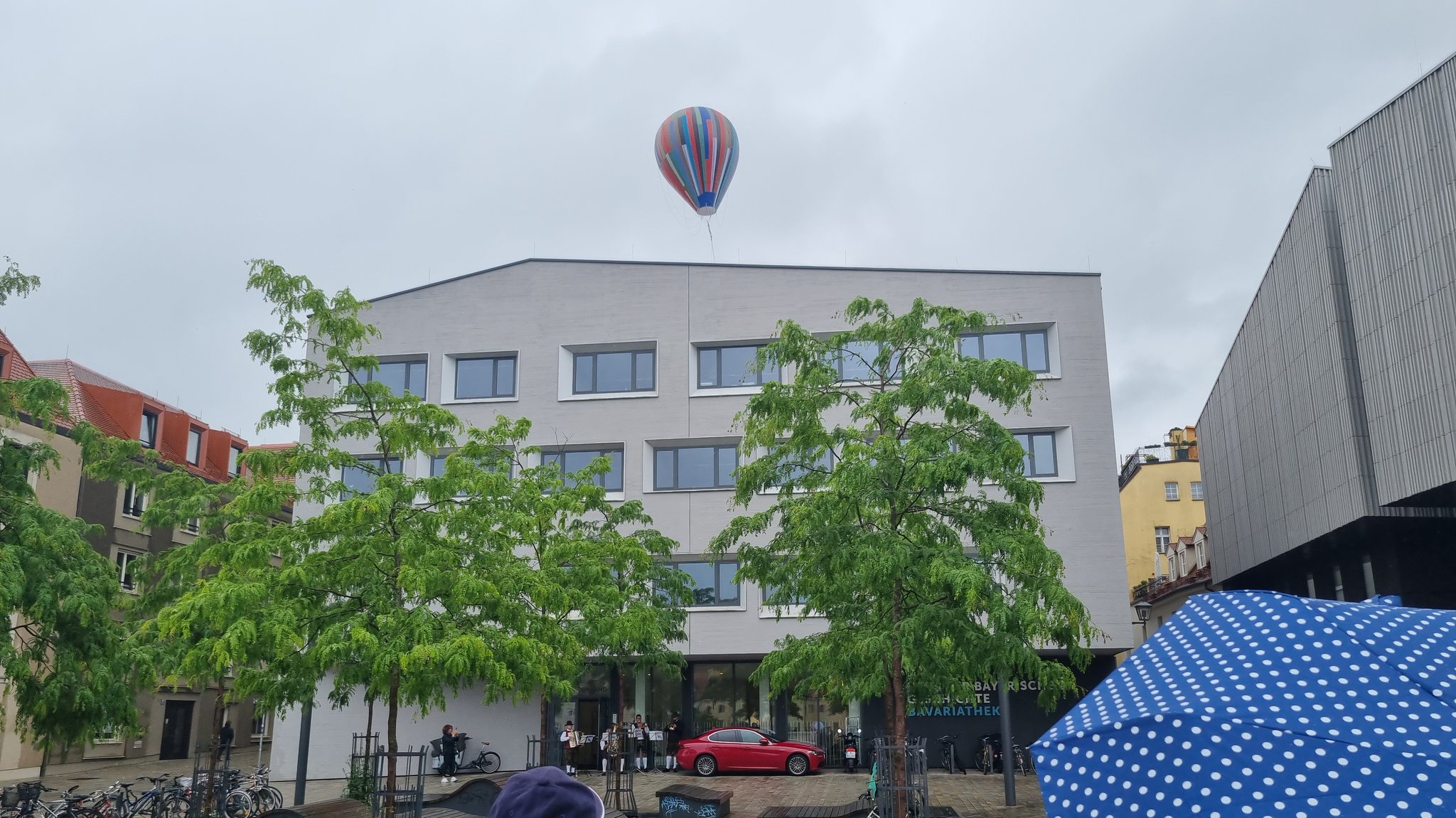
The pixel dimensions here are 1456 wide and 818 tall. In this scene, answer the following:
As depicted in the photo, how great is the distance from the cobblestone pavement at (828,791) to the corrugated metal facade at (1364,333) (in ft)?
36.5

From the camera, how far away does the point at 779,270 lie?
35125 millimetres

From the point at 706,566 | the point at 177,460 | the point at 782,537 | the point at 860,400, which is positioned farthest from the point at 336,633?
the point at 177,460

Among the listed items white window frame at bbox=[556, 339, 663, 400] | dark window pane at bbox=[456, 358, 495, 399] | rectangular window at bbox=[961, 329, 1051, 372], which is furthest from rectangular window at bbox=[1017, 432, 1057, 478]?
dark window pane at bbox=[456, 358, 495, 399]

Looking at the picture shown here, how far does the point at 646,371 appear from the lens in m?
35.3

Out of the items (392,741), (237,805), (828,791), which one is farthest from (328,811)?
(828,791)

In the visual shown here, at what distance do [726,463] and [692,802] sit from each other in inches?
617

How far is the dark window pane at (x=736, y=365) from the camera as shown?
3453 centimetres

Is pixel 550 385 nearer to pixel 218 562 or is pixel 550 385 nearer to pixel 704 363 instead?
pixel 704 363

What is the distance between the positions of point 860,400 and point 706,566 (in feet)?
57.3

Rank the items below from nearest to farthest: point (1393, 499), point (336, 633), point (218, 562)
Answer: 1. point (336, 633)
2. point (218, 562)
3. point (1393, 499)

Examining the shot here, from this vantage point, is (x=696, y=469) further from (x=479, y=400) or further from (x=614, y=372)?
(x=479, y=400)

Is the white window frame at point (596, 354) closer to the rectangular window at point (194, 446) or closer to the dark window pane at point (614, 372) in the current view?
the dark window pane at point (614, 372)

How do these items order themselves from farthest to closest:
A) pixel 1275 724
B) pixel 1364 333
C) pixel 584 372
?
pixel 584 372
pixel 1364 333
pixel 1275 724

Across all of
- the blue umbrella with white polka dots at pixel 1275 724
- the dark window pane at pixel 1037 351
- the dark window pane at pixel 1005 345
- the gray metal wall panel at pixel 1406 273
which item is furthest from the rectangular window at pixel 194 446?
the blue umbrella with white polka dots at pixel 1275 724
